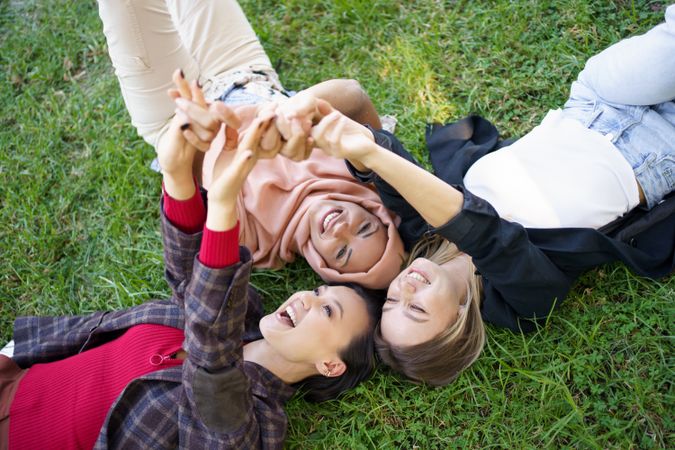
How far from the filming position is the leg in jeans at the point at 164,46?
3.27 meters

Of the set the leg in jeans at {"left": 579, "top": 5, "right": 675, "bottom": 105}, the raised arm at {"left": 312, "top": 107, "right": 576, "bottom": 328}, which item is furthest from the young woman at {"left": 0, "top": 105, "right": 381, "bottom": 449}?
the leg in jeans at {"left": 579, "top": 5, "right": 675, "bottom": 105}

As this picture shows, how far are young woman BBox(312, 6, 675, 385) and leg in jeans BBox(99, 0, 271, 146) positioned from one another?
4.28ft

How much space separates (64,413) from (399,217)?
6.16 ft

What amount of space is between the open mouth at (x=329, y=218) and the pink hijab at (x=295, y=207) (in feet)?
0.47

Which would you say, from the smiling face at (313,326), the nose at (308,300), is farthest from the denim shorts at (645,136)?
the nose at (308,300)

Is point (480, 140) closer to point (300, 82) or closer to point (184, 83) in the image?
point (300, 82)

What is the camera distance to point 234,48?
364cm

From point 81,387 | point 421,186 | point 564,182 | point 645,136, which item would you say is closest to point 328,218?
point 421,186

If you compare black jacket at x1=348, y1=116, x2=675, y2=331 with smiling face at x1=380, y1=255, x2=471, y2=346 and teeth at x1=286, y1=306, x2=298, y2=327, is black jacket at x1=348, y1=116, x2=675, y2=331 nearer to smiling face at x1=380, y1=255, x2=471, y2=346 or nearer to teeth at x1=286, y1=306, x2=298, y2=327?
smiling face at x1=380, y1=255, x2=471, y2=346

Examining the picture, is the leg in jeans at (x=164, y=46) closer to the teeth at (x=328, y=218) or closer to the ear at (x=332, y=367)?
the teeth at (x=328, y=218)

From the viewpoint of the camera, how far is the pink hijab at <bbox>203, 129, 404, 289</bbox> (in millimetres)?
3004

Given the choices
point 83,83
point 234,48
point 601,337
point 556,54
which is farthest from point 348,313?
point 83,83

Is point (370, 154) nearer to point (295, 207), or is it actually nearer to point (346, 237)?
point (346, 237)

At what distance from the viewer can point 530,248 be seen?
2.59 metres
